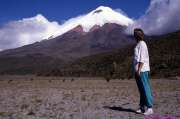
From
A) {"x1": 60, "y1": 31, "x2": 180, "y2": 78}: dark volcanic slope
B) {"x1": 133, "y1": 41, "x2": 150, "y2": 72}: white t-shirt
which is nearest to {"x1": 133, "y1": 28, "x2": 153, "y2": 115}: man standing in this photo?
{"x1": 133, "y1": 41, "x2": 150, "y2": 72}: white t-shirt

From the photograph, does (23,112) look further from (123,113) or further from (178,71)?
(178,71)

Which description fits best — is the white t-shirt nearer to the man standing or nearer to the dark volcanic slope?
the man standing

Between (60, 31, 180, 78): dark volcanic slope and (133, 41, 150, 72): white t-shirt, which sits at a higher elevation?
(60, 31, 180, 78): dark volcanic slope

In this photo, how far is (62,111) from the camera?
12234mm

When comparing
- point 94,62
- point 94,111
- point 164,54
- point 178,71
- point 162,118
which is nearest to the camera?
point 162,118

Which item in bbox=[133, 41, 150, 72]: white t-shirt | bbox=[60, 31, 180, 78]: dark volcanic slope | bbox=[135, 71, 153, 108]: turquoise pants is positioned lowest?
bbox=[135, 71, 153, 108]: turquoise pants

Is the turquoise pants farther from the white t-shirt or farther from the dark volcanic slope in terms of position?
the dark volcanic slope

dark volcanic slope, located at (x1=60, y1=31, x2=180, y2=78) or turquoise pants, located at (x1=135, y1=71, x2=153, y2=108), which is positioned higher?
dark volcanic slope, located at (x1=60, y1=31, x2=180, y2=78)

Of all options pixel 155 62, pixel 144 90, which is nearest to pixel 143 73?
pixel 144 90

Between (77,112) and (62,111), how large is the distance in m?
0.45

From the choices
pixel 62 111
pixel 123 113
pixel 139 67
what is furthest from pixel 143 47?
pixel 62 111

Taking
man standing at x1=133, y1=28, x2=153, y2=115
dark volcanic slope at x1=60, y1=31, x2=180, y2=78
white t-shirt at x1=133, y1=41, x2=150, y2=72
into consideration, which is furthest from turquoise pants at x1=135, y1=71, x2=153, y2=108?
dark volcanic slope at x1=60, y1=31, x2=180, y2=78

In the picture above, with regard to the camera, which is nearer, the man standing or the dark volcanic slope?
the man standing

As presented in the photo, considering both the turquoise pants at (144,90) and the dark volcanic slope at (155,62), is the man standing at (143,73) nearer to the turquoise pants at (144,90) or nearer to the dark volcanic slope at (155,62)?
the turquoise pants at (144,90)
